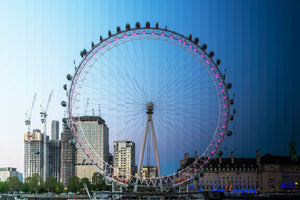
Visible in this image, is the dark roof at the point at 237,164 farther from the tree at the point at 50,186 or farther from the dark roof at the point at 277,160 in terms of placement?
the tree at the point at 50,186

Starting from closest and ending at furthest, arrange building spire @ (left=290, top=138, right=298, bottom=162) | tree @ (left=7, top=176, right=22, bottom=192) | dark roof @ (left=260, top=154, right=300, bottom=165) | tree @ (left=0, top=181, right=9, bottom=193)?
1. tree @ (left=0, top=181, right=9, bottom=193)
2. dark roof @ (left=260, top=154, right=300, bottom=165)
3. tree @ (left=7, top=176, right=22, bottom=192)
4. building spire @ (left=290, top=138, right=298, bottom=162)

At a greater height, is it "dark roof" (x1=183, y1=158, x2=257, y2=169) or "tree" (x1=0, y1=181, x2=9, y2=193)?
"dark roof" (x1=183, y1=158, x2=257, y2=169)

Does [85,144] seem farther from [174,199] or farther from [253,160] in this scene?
[253,160]

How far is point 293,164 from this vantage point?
175 metres

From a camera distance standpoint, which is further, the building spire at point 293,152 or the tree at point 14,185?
the building spire at point 293,152

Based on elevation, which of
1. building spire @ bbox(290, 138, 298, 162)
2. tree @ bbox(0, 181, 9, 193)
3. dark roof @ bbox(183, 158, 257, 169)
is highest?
building spire @ bbox(290, 138, 298, 162)

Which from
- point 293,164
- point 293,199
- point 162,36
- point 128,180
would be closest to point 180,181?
point 128,180

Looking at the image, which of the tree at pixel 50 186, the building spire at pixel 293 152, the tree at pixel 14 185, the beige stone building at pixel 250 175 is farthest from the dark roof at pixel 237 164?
the tree at pixel 14 185

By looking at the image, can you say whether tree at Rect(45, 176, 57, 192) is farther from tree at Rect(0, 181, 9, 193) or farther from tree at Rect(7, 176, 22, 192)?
tree at Rect(0, 181, 9, 193)

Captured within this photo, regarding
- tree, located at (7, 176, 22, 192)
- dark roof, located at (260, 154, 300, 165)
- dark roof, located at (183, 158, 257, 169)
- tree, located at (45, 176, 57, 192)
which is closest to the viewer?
tree, located at (45, 176, 57, 192)

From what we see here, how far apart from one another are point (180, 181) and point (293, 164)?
116 meters

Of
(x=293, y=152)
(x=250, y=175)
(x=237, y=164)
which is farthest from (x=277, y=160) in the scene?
(x=237, y=164)

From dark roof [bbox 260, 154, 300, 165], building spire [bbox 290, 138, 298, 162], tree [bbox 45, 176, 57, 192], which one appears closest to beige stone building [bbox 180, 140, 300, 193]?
dark roof [bbox 260, 154, 300, 165]

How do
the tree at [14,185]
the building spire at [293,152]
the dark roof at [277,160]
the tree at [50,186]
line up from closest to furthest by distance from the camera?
1. the tree at [50,186]
2. the dark roof at [277,160]
3. the tree at [14,185]
4. the building spire at [293,152]
